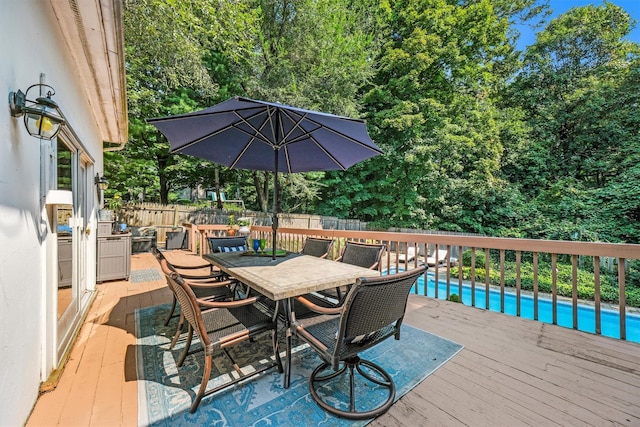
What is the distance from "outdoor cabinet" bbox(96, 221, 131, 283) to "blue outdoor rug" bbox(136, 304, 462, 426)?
2.42 m

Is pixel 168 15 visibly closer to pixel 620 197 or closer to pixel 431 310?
pixel 431 310

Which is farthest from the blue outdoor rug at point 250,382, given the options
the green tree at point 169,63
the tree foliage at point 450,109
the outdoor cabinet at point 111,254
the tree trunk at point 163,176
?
the tree trunk at point 163,176

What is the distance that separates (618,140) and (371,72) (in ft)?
36.6

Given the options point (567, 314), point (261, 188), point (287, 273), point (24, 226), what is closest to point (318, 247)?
point (287, 273)

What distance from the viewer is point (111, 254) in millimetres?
4566

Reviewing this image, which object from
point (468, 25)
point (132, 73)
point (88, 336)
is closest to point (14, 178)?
point (88, 336)

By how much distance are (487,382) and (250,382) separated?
1801mm

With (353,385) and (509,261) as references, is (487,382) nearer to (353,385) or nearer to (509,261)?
(353,385)

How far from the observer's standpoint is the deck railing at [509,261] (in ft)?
8.49

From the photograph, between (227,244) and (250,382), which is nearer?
(250,382)

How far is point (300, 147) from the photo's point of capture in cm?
367

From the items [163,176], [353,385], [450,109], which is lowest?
[353,385]

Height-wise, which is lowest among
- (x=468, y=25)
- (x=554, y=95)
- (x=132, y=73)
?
(x=132, y=73)

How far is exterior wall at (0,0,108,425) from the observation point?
1351 millimetres
